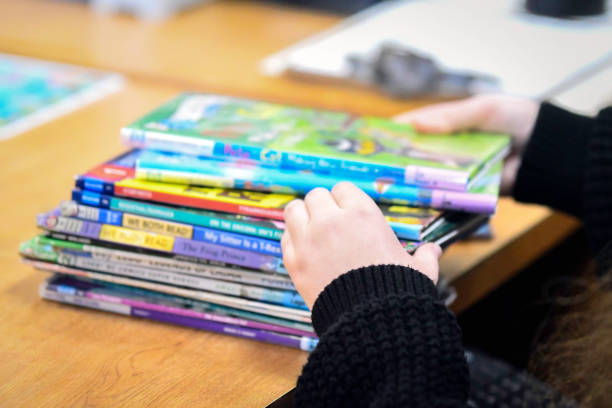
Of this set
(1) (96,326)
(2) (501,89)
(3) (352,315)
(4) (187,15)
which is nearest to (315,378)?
(3) (352,315)

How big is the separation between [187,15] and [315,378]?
1.19 meters

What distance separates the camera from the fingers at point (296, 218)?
0.60 m

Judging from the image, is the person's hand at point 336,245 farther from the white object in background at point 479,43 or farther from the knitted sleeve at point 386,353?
the white object in background at point 479,43

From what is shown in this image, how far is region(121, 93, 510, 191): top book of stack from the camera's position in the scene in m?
0.66

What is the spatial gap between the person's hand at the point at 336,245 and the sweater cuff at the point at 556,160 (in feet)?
1.04

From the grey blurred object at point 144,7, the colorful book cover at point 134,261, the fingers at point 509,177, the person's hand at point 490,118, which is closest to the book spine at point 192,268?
the colorful book cover at point 134,261

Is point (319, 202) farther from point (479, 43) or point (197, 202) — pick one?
point (479, 43)

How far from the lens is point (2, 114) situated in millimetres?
1065

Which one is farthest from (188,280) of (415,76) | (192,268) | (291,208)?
(415,76)

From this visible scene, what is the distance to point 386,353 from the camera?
548mm

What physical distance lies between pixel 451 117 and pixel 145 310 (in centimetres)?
40

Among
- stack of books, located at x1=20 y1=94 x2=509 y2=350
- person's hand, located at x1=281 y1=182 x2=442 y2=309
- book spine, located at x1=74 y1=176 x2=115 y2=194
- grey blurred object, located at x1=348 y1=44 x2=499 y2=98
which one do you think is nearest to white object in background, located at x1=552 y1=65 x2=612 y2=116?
grey blurred object, located at x1=348 y1=44 x2=499 y2=98

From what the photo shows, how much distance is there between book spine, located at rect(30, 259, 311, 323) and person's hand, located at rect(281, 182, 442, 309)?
36mm

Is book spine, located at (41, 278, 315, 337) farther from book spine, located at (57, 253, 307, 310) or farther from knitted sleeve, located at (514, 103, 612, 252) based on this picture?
knitted sleeve, located at (514, 103, 612, 252)
